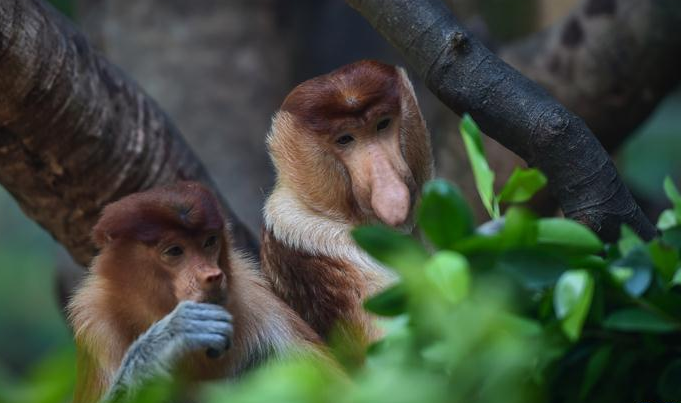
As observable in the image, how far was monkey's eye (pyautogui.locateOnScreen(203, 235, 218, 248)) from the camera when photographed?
2.98m

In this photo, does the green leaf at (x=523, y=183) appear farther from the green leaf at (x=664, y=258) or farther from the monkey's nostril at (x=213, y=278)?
the monkey's nostril at (x=213, y=278)

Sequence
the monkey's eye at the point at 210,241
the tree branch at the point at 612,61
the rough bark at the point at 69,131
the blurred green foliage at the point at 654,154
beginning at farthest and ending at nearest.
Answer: the blurred green foliage at the point at 654,154, the tree branch at the point at 612,61, the rough bark at the point at 69,131, the monkey's eye at the point at 210,241

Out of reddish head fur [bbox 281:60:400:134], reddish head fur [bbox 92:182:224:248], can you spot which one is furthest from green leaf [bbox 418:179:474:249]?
reddish head fur [bbox 281:60:400:134]

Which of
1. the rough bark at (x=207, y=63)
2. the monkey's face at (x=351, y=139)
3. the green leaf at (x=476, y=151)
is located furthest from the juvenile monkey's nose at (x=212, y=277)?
the rough bark at (x=207, y=63)

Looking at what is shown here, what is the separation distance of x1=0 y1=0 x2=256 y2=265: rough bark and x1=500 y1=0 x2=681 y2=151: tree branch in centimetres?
224

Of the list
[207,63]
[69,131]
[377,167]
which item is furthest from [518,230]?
[207,63]

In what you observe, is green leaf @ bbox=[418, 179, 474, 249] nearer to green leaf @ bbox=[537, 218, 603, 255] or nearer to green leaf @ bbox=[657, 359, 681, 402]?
green leaf @ bbox=[537, 218, 603, 255]

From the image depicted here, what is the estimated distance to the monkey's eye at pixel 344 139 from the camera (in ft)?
10.9

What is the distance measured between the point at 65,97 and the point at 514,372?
2.60m

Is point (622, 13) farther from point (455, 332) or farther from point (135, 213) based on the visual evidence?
point (455, 332)

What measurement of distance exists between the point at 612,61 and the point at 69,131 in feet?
10.1

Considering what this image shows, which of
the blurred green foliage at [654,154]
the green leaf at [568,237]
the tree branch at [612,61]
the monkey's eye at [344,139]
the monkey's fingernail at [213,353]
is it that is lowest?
the blurred green foliage at [654,154]

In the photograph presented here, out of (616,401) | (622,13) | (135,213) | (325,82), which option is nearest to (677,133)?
(622,13)

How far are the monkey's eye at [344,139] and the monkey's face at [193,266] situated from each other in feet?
1.90
